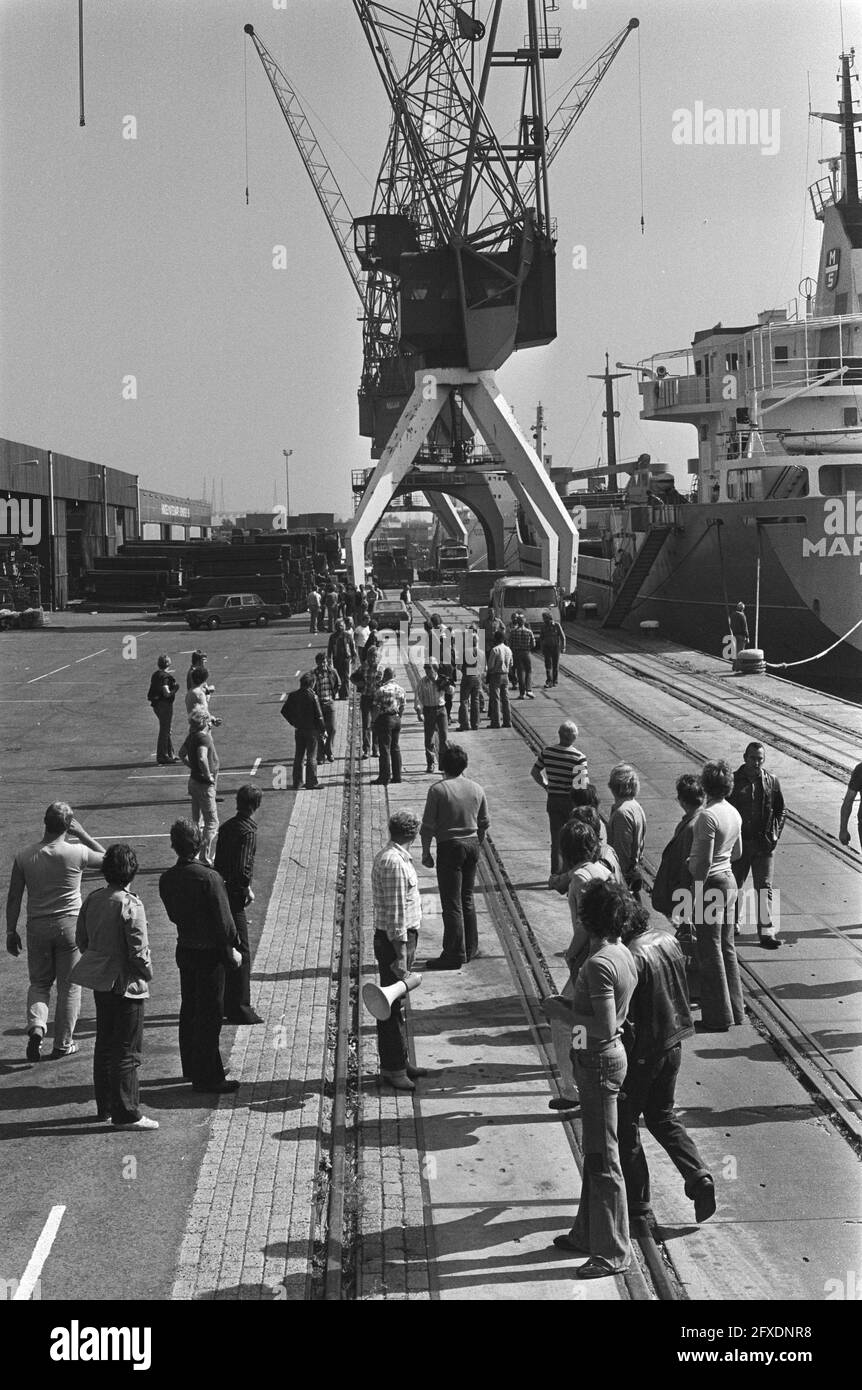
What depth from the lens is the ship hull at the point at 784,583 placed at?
32719 mm

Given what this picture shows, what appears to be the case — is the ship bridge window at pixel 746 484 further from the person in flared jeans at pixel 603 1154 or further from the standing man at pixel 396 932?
the person in flared jeans at pixel 603 1154

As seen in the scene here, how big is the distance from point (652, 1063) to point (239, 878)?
3.95m

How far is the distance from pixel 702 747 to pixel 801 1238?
1464 cm

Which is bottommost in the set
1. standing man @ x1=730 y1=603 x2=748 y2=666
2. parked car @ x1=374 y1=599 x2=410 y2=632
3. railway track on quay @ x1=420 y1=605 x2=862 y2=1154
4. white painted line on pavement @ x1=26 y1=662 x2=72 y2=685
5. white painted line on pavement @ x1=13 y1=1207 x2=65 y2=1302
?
white painted line on pavement @ x1=13 y1=1207 x2=65 y2=1302

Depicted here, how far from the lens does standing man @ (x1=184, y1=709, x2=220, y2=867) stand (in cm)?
1503

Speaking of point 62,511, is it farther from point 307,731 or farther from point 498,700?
point 307,731

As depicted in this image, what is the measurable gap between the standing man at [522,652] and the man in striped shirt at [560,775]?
1364 cm

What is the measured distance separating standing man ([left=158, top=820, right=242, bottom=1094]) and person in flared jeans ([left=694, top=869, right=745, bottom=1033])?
2.96 meters

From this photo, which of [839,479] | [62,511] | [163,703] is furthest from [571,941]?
[62,511]

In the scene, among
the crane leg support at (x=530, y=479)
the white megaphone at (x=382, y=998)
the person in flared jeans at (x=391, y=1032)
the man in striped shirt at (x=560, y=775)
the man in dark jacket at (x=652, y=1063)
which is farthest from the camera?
the crane leg support at (x=530, y=479)

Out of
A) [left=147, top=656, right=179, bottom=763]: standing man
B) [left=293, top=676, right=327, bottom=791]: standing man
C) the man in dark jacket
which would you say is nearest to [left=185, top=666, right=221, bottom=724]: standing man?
[left=293, top=676, right=327, bottom=791]: standing man

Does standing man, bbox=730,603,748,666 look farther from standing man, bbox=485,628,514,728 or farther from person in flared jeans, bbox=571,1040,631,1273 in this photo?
person in flared jeans, bbox=571,1040,631,1273

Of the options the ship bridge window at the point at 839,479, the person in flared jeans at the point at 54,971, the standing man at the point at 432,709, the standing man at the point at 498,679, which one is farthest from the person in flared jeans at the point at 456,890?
the ship bridge window at the point at 839,479
